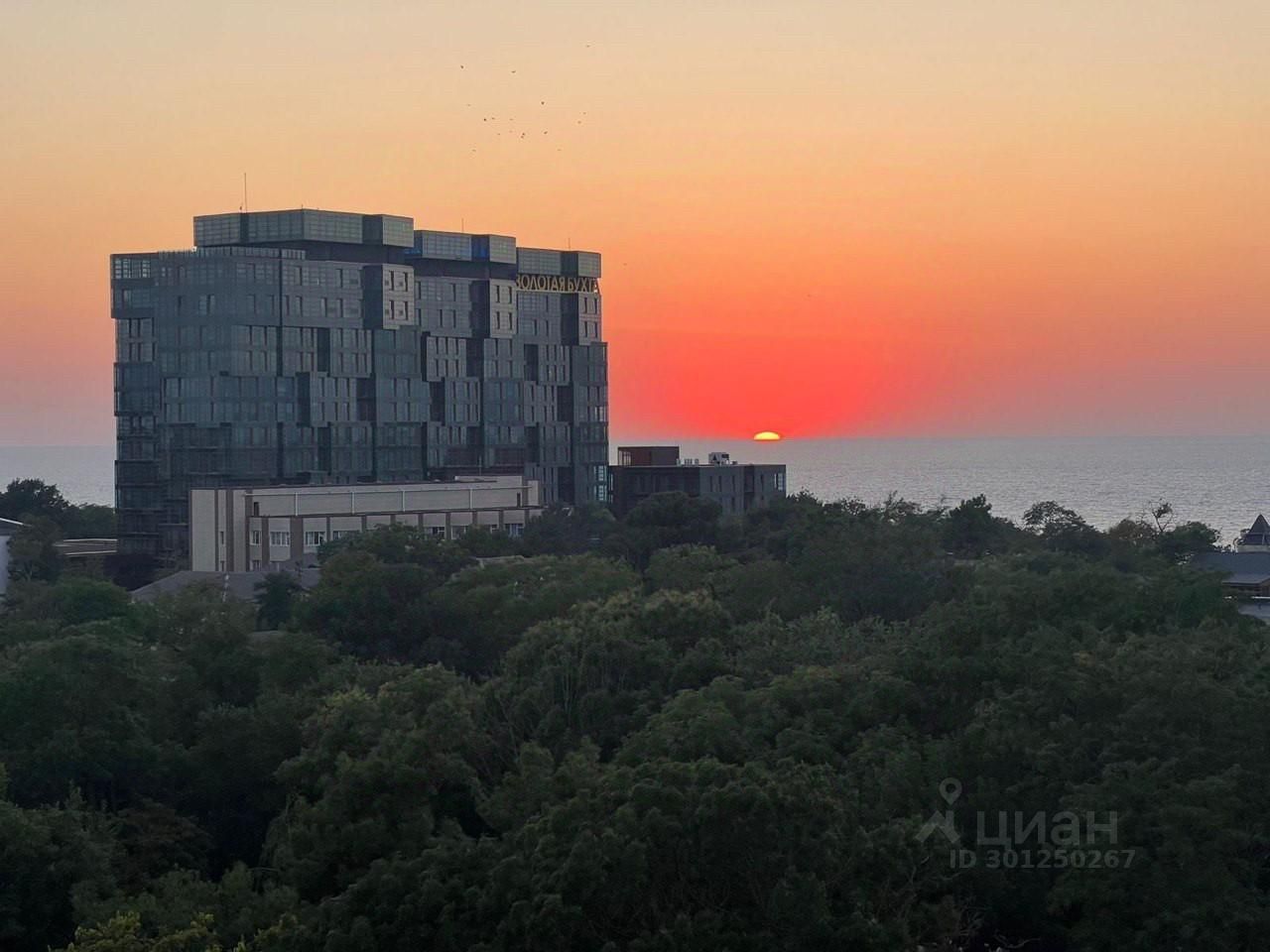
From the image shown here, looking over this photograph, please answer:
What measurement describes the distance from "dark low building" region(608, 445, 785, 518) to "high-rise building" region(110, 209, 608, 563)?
6742 millimetres

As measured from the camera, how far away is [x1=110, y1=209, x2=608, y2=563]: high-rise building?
11931 cm

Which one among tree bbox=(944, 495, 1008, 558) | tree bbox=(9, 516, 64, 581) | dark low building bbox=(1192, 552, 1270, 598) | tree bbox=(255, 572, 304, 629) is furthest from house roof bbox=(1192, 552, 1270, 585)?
tree bbox=(9, 516, 64, 581)

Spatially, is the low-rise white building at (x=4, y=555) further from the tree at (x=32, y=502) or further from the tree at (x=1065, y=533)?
the tree at (x=1065, y=533)

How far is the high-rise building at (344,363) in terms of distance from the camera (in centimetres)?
11931

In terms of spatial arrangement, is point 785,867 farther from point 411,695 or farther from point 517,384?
point 517,384

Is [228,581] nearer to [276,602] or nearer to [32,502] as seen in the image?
[276,602]

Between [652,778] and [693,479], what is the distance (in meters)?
102

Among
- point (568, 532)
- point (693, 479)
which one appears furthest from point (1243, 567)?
point (693, 479)

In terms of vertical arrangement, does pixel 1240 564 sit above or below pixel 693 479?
below

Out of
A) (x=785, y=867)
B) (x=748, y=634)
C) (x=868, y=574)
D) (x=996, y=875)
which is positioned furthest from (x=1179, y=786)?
(x=868, y=574)

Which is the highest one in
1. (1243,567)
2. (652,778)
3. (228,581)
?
(1243,567)

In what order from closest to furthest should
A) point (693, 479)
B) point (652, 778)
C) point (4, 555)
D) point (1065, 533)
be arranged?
point (652, 778) → point (1065, 533) → point (4, 555) → point (693, 479)

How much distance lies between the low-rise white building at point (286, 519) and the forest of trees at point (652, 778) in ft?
156

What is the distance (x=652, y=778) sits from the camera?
2734cm
